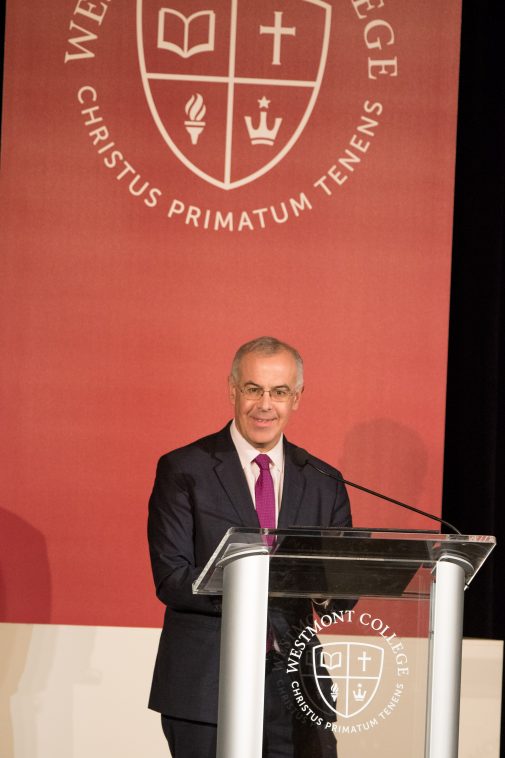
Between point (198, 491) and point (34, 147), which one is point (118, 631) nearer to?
point (198, 491)

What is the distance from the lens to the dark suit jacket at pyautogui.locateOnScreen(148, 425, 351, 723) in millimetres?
2713

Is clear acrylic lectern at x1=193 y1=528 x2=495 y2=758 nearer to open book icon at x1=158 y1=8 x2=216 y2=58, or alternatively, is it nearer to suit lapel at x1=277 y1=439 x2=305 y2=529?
suit lapel at x1=277 y1=439 x2=305 y2=529

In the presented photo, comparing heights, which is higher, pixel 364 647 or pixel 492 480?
pixel 492 480

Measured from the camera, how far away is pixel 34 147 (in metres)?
4.04

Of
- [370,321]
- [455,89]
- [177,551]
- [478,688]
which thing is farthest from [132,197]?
[478,688]

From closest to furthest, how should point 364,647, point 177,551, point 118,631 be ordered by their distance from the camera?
point 364,647 < point 177,551 < point 118,631

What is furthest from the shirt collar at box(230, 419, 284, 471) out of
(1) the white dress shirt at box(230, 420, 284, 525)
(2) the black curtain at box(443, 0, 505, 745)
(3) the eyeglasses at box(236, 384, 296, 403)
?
(2) the black curtain at box(443, 0, 505, 745)

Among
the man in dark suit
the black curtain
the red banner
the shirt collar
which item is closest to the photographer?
the man in dark suit

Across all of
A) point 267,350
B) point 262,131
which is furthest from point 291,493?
point 262,131

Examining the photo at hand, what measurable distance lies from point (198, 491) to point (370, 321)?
3.87 ft

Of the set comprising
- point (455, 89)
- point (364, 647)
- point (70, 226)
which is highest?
point (455, 89)

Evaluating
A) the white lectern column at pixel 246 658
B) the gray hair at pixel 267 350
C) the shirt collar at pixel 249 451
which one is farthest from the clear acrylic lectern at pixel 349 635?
the gray hair at pixel 267 350

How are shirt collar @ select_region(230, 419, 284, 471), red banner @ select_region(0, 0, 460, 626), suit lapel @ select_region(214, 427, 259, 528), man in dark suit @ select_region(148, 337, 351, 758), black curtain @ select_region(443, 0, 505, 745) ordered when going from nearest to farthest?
man in dark suit @ select_region(148, 337, 351, 758)
suit lapel @ select_region(214, 427, 259, 528)
shirt collar @ select_region(230, 419, 284, 471)
red banner @ select_region(0, 0, 460, 626)
black curtain @ select_region(443, 0, 505, 745)

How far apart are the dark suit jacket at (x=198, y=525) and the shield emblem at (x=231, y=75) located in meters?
1.20
